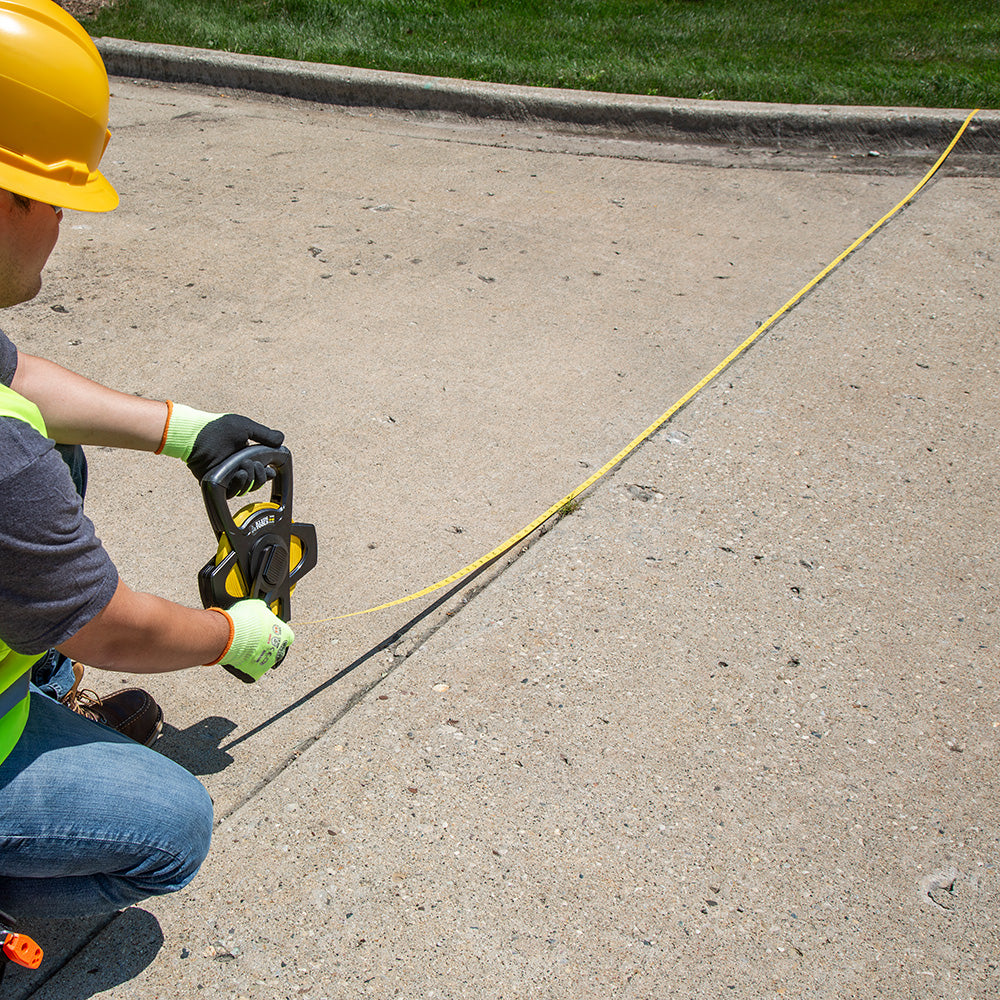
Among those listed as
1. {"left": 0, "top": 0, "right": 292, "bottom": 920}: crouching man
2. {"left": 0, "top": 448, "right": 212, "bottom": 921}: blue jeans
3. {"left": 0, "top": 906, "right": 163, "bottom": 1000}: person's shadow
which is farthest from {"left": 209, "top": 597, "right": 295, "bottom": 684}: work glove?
{"left": 0, "top": 906, "right": 163, "bottom": 1000}: person's shadow

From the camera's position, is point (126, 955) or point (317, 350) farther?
point (317, 350)

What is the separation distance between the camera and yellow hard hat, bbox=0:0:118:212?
151cm

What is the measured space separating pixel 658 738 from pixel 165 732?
3.63ft

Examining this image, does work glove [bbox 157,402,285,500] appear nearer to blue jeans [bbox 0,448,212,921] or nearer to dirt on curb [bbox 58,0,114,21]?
blue jeans [bbox 0,448,212,921]

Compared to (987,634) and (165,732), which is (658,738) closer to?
(987,634)

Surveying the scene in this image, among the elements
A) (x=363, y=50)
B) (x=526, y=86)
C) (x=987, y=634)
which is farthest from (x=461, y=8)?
(x=987, y=634)

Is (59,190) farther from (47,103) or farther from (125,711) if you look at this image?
(125,711)

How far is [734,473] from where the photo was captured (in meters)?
3.06

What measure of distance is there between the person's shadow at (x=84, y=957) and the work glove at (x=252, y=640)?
48cm

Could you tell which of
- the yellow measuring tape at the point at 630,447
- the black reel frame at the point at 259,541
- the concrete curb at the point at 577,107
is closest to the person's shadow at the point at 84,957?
the black reel frame at the point at 259,541

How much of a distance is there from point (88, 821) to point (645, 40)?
6.52 meters

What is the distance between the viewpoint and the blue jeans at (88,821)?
1.54 meters

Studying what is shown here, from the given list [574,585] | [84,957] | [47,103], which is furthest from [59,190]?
[574,585]

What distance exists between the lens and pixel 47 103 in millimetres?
1554
